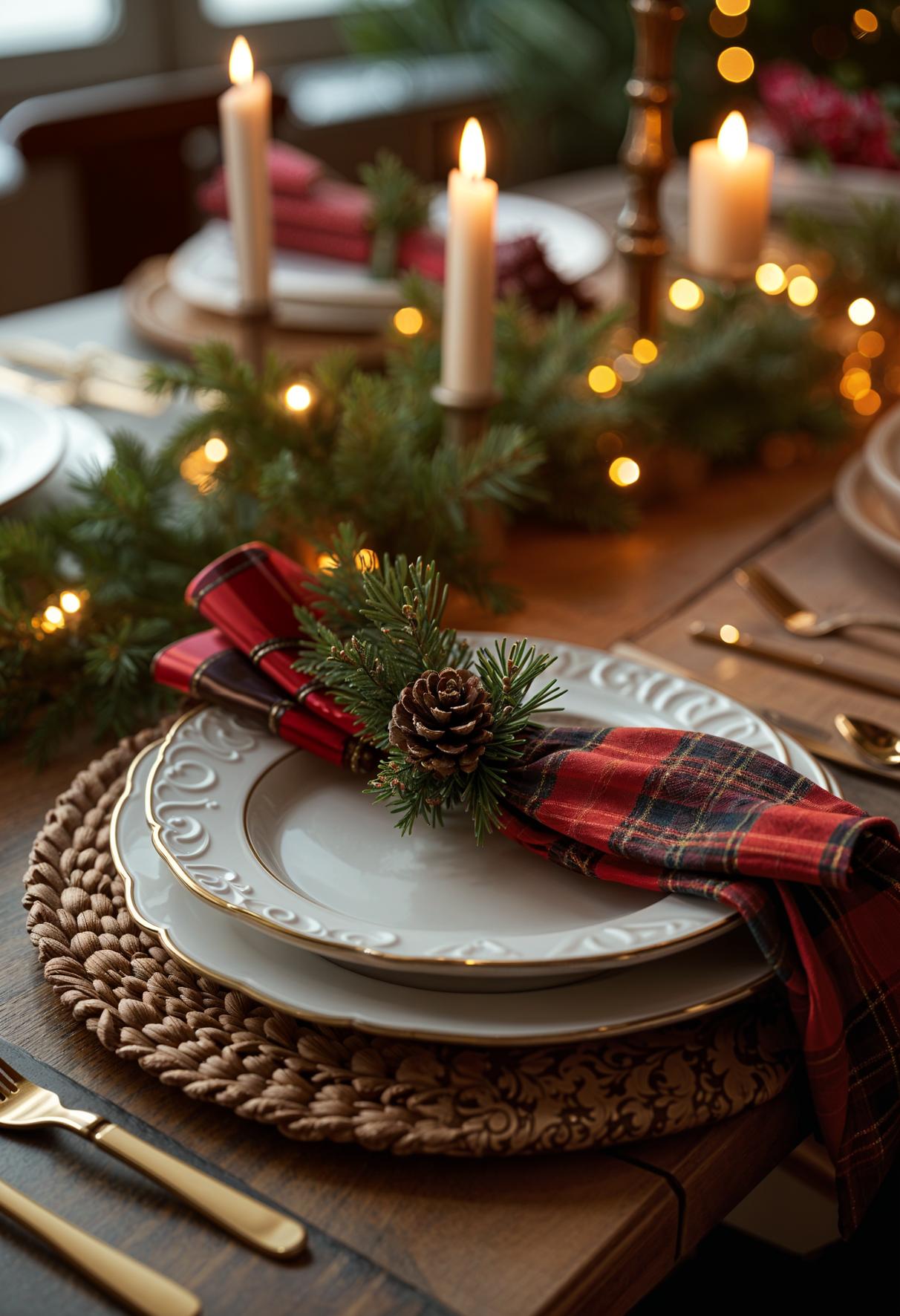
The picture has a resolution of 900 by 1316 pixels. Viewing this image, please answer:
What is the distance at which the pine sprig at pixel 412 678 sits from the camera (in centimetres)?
54

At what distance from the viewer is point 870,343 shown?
45.3 inches

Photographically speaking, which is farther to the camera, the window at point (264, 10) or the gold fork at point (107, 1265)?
the window at point (264, 10)

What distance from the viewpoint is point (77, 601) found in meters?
0.73

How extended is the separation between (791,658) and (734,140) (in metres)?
0.44

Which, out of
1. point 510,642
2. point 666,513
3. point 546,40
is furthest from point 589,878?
point 546,40

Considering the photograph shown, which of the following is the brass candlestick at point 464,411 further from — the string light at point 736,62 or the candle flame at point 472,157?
the string light at point 736,62

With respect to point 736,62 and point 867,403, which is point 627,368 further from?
point 736,62

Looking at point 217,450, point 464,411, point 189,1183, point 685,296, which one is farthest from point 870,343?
point 189,1183

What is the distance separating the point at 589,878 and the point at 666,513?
48cm

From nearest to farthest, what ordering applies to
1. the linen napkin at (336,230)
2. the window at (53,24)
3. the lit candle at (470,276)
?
the lit candle at (470,276) < the linen napkin at (336,230) < the window at (53,24)

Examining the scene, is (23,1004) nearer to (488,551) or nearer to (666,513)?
(488,551)

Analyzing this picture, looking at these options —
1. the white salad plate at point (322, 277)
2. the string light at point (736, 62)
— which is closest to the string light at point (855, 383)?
the white salad plate at point (322, 277)

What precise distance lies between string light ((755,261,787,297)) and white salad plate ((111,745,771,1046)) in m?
0.78

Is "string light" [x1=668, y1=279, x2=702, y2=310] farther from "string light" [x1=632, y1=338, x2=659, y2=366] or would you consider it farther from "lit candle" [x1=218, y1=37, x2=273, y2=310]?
"lit candle" [x1=218, y1=37, x2=273, y2=310]
